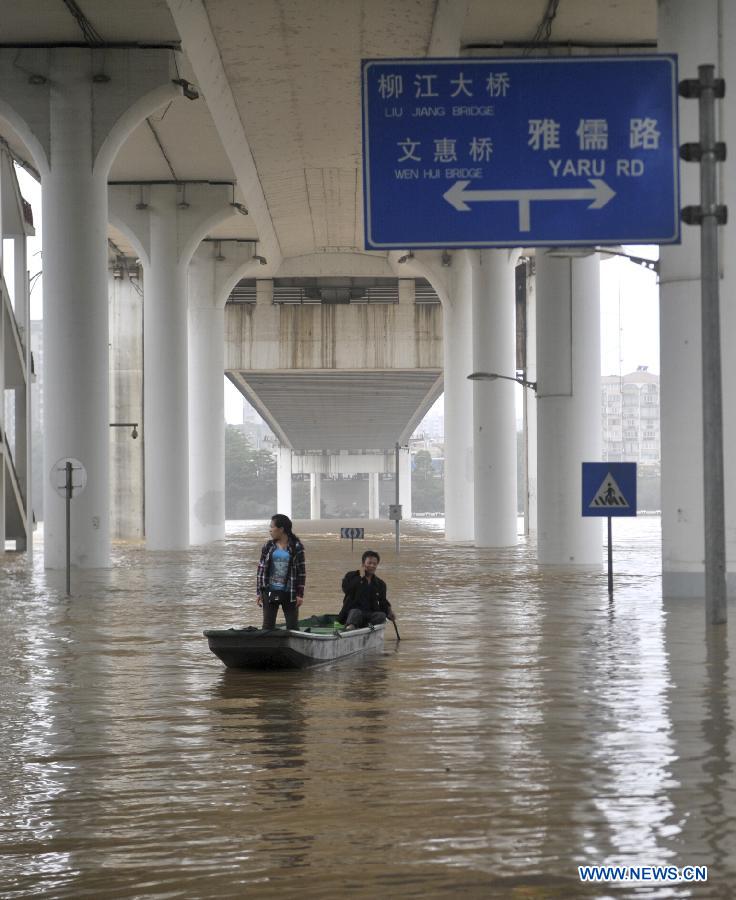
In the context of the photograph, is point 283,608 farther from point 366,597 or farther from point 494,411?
point 494,411

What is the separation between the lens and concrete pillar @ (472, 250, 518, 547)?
1662 inches

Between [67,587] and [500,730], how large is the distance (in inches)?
590

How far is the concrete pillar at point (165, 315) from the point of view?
4219cm

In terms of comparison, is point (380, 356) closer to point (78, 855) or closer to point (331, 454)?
point (78, 855)

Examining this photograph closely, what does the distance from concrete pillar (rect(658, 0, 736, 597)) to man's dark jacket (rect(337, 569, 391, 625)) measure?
600cm

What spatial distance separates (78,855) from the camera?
627 centimetres

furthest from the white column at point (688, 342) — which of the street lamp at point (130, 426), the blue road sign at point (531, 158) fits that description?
the street lamp at point (130, 426)

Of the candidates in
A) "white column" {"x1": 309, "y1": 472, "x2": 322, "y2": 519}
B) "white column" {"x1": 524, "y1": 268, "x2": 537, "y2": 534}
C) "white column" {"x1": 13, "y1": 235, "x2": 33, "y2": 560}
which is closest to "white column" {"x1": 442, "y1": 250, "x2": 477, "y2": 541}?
"white column" {"x1": 524, "y1": 268, "x2": 537, "y2": 534}

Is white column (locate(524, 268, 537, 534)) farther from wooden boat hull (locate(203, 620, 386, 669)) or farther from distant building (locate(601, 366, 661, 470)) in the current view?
distant building (locate(601, 366, 661, 470))

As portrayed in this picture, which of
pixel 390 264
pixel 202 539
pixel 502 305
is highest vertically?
pixel 390 264

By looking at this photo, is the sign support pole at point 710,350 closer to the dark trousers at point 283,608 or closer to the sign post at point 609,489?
the dark trousers at point 283,608

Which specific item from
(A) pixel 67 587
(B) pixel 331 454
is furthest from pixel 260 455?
(A) pixel 67 587

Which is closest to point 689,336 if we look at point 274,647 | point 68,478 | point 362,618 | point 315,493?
point 362,618

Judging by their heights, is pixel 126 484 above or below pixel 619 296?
below
